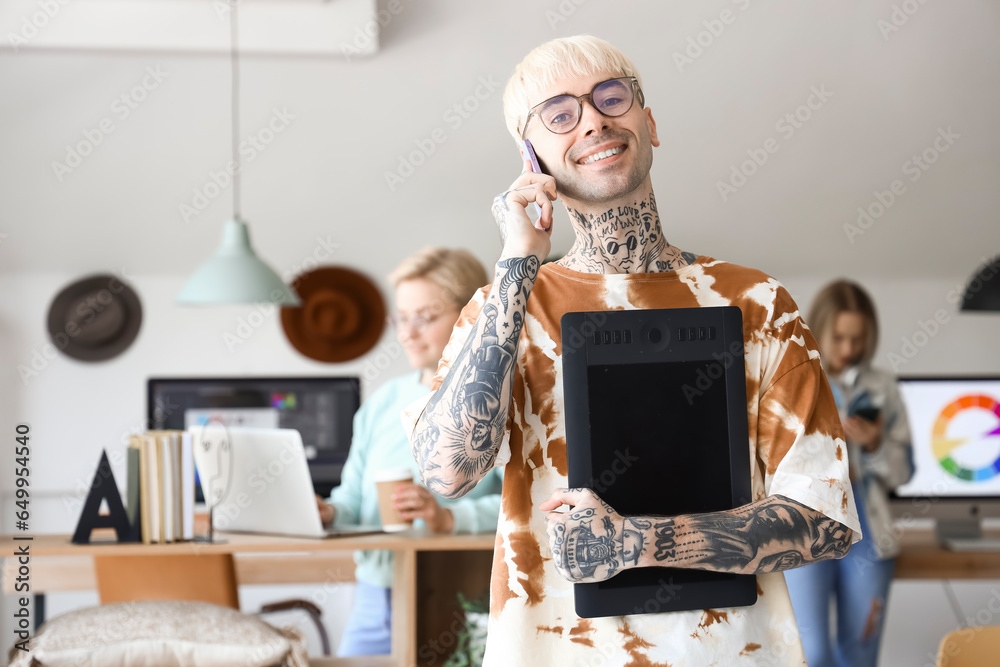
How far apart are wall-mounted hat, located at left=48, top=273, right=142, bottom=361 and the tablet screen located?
173 inches

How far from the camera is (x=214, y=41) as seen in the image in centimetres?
341

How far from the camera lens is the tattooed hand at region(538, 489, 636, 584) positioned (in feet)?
2.58

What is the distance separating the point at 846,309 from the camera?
302cm

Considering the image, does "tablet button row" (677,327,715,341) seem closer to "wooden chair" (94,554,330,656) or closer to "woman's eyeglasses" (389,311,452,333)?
"woman's eyeglasses" (389,311,452,333)

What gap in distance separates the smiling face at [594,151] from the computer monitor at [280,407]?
389 centimetres

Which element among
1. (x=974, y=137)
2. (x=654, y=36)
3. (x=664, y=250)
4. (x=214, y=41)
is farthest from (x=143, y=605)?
(x=974, y=137)

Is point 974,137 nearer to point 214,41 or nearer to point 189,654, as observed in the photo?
point 214,41

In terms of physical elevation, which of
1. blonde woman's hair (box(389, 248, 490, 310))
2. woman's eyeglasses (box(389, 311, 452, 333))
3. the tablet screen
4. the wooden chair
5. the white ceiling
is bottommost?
the wooden chair

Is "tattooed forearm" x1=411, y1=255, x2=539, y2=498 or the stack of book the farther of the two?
the stack of book

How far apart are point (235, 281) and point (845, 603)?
232 cm

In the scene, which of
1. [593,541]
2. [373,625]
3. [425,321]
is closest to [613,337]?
[593,541]

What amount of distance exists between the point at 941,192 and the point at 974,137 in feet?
1.22

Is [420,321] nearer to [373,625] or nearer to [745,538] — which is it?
[373,625]

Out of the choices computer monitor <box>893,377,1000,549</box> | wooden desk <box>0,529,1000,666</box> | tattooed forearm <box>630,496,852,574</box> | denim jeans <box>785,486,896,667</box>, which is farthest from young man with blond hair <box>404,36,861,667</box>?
computer monitor <box>893,377,1000,549</box>
